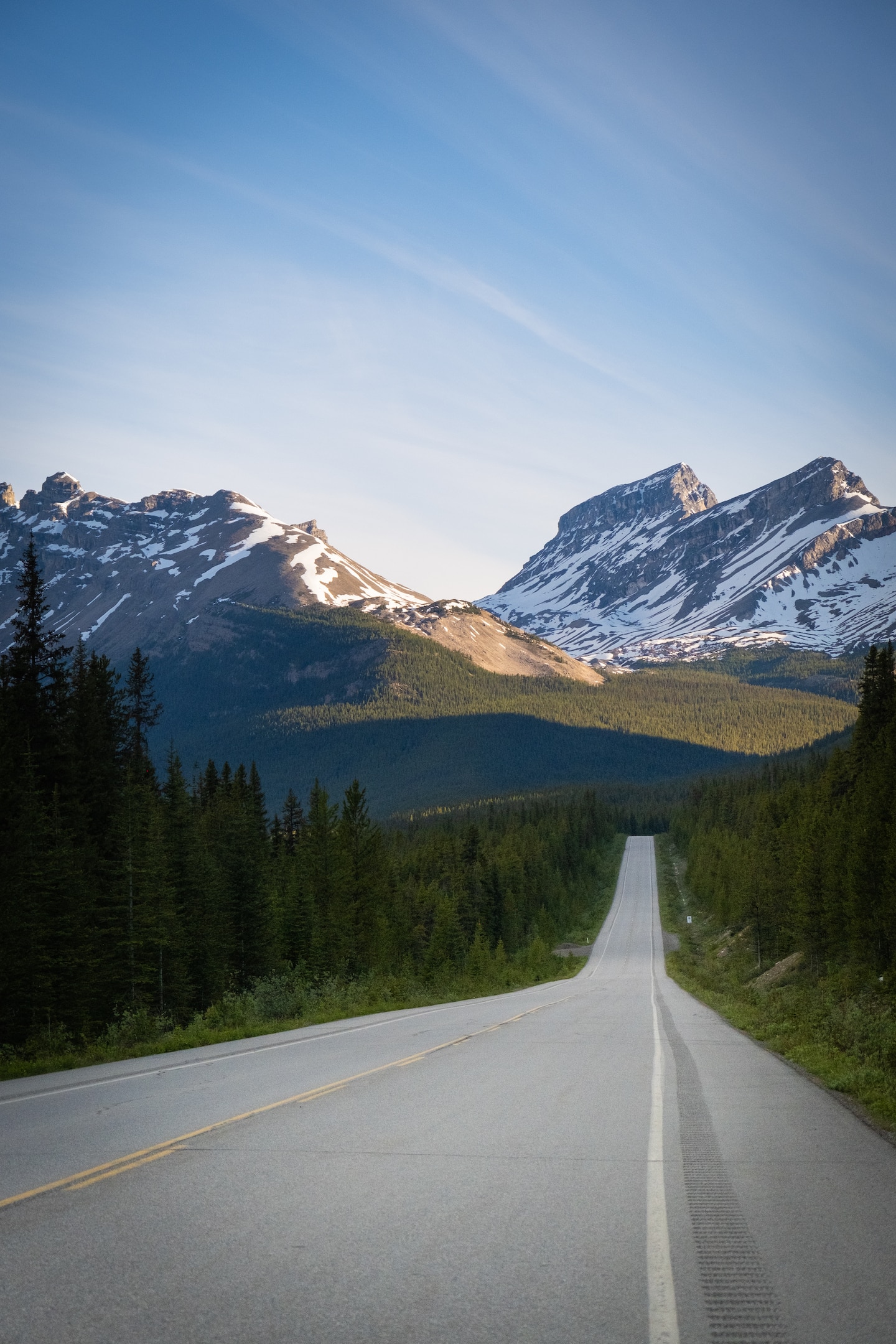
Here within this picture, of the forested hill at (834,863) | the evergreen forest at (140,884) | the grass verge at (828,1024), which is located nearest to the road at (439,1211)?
the grass verge at (828,1024)

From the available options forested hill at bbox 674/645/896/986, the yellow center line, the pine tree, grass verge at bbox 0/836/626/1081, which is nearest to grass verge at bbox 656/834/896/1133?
forested hill at bbox 674/645/896/986

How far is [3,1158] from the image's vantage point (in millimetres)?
7574

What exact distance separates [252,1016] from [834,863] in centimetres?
3673

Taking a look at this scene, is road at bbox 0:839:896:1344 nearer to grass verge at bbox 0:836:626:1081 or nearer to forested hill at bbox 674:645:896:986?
grass verge at bbox 0:836:626:1081

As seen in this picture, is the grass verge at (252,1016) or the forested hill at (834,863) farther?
the forested hill at (834,863)

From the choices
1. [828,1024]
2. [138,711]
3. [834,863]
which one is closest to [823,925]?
[834,863]

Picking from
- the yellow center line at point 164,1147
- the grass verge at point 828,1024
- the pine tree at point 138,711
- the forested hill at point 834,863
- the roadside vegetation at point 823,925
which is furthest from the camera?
the pine tree at point 138,711

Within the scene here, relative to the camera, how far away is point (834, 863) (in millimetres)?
49219

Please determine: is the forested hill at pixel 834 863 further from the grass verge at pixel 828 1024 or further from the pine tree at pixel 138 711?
the pine tree at pixel 138 711

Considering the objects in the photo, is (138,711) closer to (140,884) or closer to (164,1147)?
(140,884)

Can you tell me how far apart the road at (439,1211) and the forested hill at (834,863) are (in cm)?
2133

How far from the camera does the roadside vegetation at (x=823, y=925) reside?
53.8ft

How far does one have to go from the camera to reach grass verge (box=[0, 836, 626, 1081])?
16.4 meters

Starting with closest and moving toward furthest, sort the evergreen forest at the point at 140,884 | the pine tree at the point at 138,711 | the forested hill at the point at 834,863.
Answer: the evergreen forest at the point at 140,884 < the forested hill at the point at 834,863 < the pine tree at the point at 138,711
